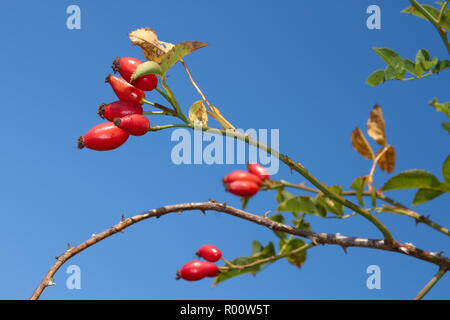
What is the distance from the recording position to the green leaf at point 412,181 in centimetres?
152

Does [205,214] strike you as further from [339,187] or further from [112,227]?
[339,187]

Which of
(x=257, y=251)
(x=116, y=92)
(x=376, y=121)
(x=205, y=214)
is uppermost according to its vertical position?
(x=116, y=92)

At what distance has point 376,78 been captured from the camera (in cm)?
230

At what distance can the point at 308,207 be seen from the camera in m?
1.63

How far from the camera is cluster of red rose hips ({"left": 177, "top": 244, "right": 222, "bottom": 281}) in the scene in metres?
1.86

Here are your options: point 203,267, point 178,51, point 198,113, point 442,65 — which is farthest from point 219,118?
point 442,65

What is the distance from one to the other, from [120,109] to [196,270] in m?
0.72

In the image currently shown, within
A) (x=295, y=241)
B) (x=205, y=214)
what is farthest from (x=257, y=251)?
(x=205, y=214)

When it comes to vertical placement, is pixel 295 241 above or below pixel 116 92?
below

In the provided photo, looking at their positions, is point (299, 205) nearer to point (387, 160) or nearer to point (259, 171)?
point (259, 171)

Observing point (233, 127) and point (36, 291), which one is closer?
point (233, 127)

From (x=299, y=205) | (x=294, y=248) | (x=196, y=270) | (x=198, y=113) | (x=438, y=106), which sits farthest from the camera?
(x=294, y=248)

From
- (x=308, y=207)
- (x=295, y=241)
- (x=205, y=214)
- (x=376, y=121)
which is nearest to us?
(x=376, y=121)
